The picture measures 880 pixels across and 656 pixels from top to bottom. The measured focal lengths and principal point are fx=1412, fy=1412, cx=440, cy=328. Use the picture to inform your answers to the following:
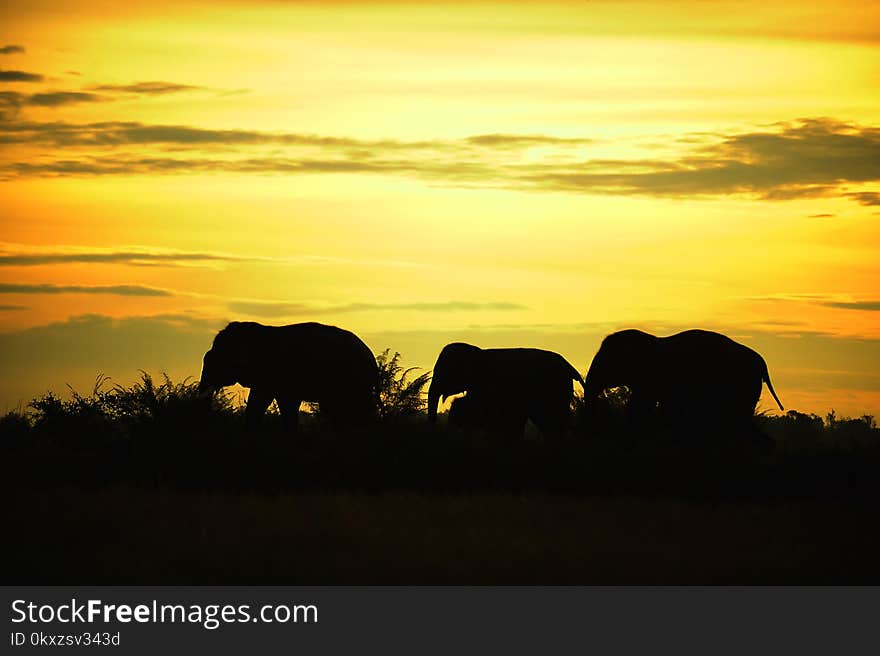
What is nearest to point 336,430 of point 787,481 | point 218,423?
point 218,423

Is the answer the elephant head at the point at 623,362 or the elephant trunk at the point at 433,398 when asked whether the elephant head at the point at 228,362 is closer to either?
the elephant trunk at the point at 433,398

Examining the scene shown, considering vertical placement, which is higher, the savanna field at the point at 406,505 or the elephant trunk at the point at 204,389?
the elephant trunk at the point at 204,389

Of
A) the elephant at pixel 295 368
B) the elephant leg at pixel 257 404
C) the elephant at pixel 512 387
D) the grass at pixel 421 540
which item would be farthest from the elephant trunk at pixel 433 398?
the grass at pixel 421 540

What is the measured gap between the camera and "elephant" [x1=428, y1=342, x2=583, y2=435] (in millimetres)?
32062

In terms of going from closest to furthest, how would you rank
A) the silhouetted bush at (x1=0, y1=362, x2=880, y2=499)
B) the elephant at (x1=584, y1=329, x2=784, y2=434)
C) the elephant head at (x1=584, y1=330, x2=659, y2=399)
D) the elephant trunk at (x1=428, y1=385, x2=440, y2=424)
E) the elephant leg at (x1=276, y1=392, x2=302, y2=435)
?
1. the silhouetted bush at (x1=0, y1=362, x2=880, y2=499)
2. the elephant leg at (x1=276, y1=392, x2=302, y2=435)
3. the elephant at (x1=584, y1=329, x2=784, y2=434)
4. the elephant head at (x1=584, y1=330, x2=659, y2=399)
5. the elephant trunk at (x1=428, y1=385, x2=440, y2=424)

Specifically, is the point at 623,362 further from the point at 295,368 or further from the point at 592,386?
the point at 295,368

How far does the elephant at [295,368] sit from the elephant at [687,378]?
5.34 metres

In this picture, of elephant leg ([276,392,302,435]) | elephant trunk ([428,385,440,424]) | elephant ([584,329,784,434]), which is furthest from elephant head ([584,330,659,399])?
elephant leg ([276,392,302,435])

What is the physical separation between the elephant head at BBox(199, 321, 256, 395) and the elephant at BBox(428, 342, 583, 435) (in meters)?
4.28

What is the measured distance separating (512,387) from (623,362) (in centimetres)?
264

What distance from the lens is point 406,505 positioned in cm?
2088

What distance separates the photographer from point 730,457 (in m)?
25.1

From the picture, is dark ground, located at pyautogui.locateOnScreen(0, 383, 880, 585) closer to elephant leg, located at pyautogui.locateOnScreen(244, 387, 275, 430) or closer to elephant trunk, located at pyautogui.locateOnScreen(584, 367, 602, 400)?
elephant leg, located at pyautogui.locateOnScreen(244, 387, 275, 430)

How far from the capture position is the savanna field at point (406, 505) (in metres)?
16.3
